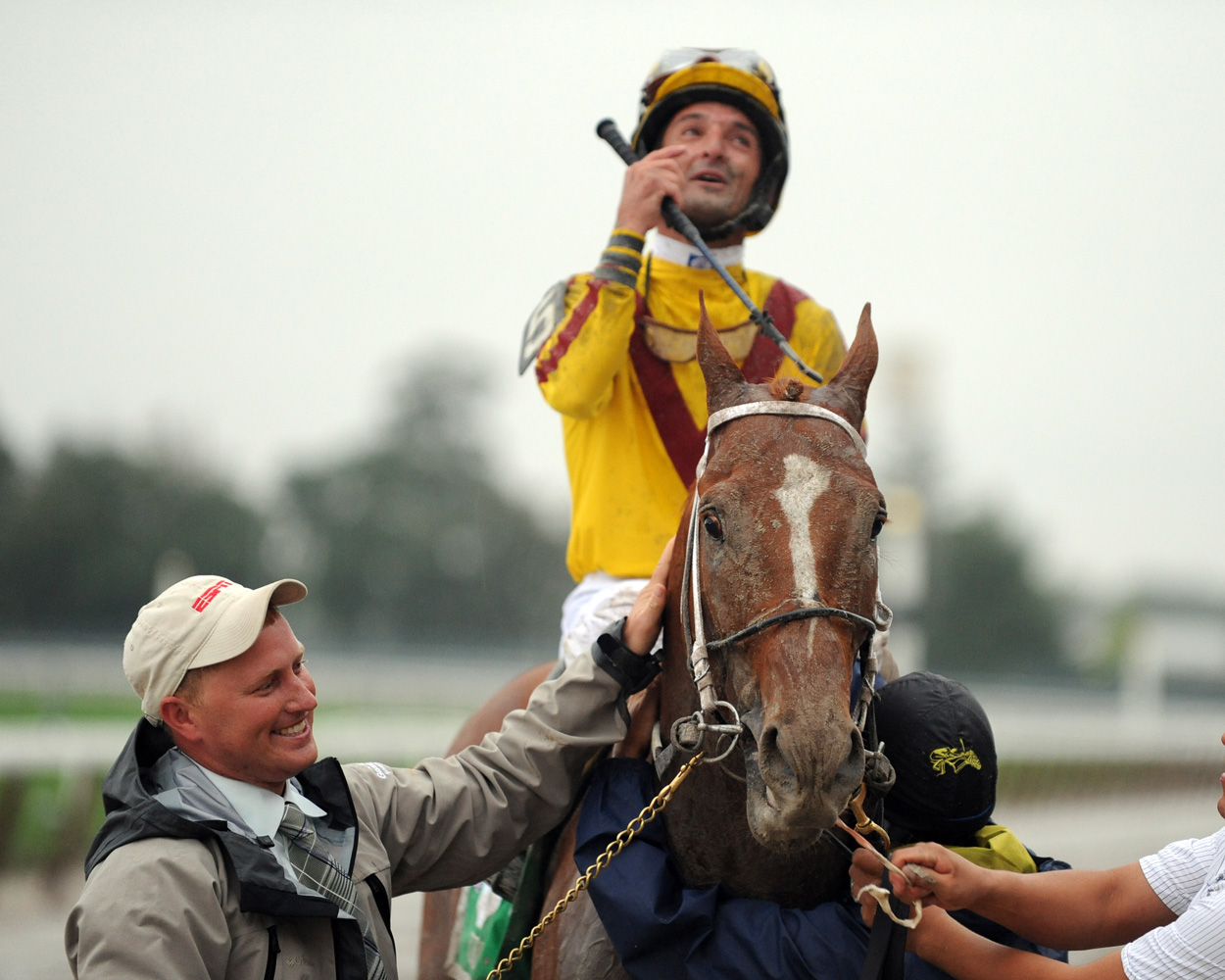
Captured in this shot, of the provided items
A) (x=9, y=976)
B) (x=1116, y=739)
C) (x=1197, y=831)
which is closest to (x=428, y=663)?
(x=1116, y=739)

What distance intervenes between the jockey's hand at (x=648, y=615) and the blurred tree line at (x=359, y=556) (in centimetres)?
2807

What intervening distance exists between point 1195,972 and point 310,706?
6.02 feet

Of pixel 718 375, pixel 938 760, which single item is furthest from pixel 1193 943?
pixel 718 375

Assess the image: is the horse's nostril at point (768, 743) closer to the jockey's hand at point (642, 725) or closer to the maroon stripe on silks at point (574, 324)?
the jockey's hand at point (642, 725)

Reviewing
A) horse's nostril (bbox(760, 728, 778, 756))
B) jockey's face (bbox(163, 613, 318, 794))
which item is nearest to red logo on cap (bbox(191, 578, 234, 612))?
jockey's face (bbox(163, 613, 318, 794))

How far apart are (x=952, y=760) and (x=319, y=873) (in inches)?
53.7

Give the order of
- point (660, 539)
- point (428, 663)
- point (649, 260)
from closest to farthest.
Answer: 1. point (660, 539)
2. point (649, 260)
3. point (428, 663)

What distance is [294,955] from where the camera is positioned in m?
2.24

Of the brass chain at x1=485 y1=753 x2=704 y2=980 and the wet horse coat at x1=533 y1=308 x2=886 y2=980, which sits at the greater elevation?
the wet horse coat at x1=533 y1=308 x2=886 y2=980

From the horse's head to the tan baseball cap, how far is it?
941 mm

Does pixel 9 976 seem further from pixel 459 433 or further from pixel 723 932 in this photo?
pixel 459 433

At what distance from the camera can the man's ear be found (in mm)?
2355

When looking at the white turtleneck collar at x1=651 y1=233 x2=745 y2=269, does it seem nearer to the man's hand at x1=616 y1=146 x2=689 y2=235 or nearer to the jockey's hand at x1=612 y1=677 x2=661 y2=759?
the man's hand at x1=616 y1=146 x2=689 y2=235

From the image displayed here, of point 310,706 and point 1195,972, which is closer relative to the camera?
point 1195,972
